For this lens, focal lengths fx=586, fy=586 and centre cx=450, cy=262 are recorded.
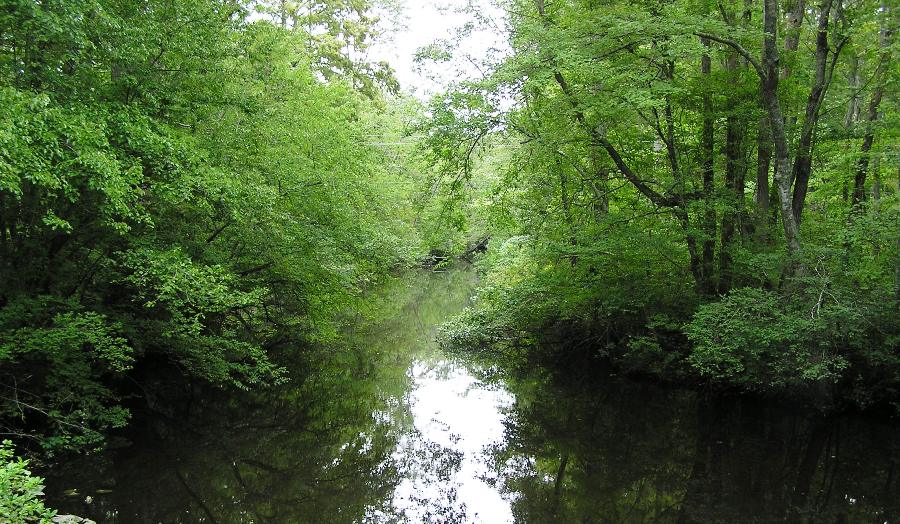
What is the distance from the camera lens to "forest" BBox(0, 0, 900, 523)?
7.51 metres

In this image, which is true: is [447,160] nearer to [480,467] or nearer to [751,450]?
[480,467]

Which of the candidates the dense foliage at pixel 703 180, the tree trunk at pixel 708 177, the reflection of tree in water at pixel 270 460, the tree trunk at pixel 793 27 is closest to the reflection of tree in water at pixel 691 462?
the dense foliage at pixel 703 180

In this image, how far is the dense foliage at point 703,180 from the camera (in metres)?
9.02

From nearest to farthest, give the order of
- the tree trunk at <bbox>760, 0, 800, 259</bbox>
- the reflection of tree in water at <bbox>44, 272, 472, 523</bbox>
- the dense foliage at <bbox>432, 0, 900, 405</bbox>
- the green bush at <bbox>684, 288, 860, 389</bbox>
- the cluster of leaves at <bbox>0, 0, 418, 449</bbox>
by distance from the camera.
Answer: the cluster of leaves at <bbox>0, 0, 418, 449</bbox>, the reflection of tree in water at <bbox>44, 272, 472, 523</bbox>, the green bush at <bbox>684, 288, 860, 389</bbox>, the dense foliage at <bbox>432, 0, 900, 405</bbox>, the tree trunk at <bbox>760, 0, 800, 259</bbox>

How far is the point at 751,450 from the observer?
30.1 feet

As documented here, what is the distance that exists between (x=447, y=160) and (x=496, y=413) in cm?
511

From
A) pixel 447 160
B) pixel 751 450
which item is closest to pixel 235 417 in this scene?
pixel 447 160

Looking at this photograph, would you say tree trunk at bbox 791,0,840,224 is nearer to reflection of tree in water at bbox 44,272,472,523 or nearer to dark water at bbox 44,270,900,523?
→ dark water at bbox 44,270,900,523

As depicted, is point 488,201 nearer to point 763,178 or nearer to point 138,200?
point 763,178

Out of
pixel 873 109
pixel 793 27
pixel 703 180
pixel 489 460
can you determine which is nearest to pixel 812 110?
pixel 793 27

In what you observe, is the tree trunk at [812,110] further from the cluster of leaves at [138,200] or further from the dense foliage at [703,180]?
the cluster of leaves at [138,200]

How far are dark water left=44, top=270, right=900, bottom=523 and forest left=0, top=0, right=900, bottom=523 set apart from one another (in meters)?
0.67

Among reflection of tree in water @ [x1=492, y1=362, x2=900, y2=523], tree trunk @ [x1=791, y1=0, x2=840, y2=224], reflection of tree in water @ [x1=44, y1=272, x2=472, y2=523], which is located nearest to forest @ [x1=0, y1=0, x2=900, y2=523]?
tree trunk @ [x1=791, y1=0, x2=840, y2=224]

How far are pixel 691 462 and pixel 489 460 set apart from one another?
305 cm
